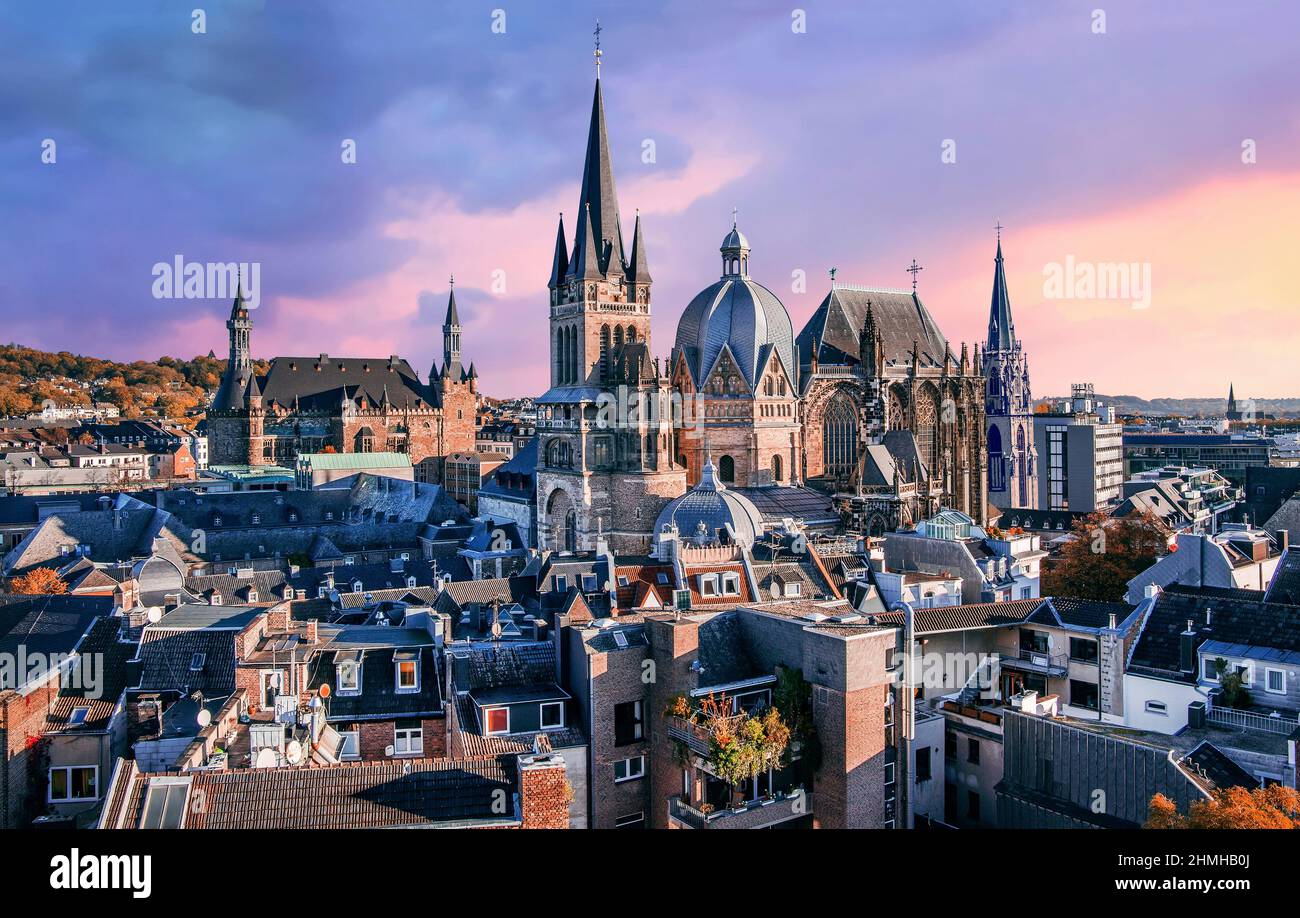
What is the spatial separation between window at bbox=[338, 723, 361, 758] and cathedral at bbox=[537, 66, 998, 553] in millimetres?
31515

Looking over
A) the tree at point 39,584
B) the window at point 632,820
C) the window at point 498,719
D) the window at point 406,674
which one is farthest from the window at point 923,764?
the tree at point 39,584

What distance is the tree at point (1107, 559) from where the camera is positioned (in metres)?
40.1

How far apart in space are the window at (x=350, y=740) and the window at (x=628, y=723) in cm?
521

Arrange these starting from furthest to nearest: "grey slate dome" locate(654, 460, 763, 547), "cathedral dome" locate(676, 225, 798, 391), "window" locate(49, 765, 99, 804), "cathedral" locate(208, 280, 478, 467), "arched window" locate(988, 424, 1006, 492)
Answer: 1. "cathedral" locate(208, 280, 478, 467)
2. "arched window" locate(988, 424, 1006, 492)
3. "cathedral dome" locate(676, 225, 798, 391)
4. "grey slate dome" locate(654, 460, 763, 547)
5. "window" locate(49, 765, 99, 804)

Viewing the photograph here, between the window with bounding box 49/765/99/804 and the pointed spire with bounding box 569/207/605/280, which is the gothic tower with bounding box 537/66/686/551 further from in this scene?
the window with bounding box 49/765/99/804

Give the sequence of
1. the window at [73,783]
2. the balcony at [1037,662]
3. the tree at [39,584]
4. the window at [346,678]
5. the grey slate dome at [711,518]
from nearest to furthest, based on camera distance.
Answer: the window at [73,783] → the window at [346,678] → the balcony at [1037,662] → the grey slate dome at [711,518] → the tree at [39,584]

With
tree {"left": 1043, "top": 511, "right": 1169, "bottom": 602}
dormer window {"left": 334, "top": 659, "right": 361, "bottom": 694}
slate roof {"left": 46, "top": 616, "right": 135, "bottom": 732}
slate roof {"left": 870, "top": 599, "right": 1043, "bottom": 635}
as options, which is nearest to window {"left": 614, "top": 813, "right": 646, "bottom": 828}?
dormer window {"left": 334, "top": 659, "right": 361, "bottom": 694}

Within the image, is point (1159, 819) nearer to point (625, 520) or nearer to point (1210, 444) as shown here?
point (625, 520)

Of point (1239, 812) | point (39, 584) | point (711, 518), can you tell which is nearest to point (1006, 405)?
point (711, 518)

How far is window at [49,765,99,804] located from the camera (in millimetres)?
20875

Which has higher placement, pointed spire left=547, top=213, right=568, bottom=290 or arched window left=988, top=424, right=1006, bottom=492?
pointed spire left=547, top=213, right=568, bottom=290

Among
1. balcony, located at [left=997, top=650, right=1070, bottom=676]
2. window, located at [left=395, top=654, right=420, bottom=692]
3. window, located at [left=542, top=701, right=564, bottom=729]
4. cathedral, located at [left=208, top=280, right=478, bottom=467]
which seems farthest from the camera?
cathedral, located at [left=208, top=280, right=478, bottom=467]

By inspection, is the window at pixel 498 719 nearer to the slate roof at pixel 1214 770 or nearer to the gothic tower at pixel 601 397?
the slate roof at pixel 1214 770
